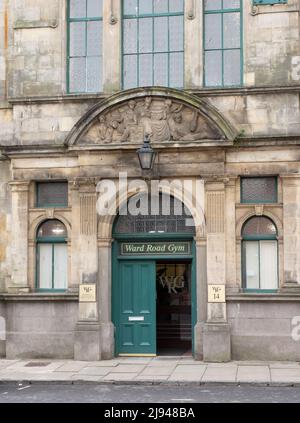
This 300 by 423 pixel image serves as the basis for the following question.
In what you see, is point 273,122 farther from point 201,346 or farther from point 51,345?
point 51,345

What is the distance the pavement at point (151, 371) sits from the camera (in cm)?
1577

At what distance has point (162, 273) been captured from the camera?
79.1 feet

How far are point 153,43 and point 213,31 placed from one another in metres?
1.46

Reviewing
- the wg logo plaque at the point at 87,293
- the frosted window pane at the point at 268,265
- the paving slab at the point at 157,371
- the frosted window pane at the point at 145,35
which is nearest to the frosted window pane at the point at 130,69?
the frosted window pane at the point at 145,35

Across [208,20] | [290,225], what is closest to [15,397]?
[290,225]

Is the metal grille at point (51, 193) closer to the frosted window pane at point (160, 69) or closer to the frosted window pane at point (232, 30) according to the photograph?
the frosted window pane at point (160, 69)

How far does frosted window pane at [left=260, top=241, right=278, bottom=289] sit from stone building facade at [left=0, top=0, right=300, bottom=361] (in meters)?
0.02

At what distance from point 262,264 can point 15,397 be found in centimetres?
677

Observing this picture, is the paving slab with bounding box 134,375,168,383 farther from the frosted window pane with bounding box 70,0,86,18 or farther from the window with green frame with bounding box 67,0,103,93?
the frosted window pane with bounding box 70,0,86,18

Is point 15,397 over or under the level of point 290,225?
under

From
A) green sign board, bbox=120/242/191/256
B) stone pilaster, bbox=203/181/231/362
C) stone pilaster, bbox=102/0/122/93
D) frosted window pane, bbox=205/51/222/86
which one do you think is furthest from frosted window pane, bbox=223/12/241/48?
green sign board, bbox=120/242/191/256

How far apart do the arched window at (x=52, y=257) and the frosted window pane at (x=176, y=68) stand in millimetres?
4360

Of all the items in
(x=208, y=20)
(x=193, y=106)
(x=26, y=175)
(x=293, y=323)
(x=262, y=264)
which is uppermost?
(x=208, y=20)

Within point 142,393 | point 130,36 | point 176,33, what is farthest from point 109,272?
point 176,33
